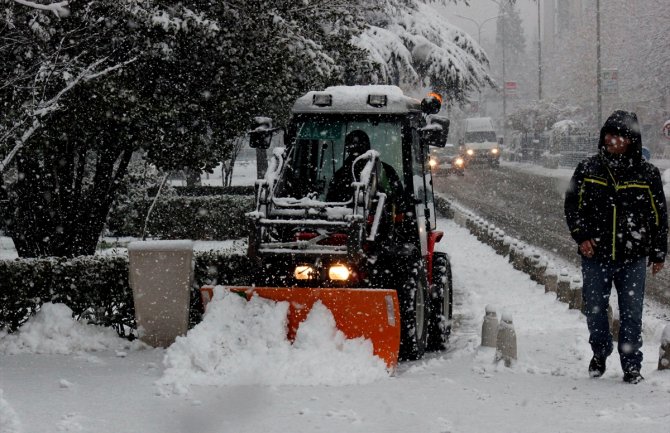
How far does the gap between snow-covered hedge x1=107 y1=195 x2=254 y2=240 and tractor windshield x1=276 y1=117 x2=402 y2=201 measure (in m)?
11.8

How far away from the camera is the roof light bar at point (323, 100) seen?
787 cm

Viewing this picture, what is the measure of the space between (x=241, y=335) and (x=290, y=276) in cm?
74

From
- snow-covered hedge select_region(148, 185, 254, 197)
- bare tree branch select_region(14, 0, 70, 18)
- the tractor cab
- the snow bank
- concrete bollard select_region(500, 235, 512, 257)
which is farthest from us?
snow-covered hedge select_region(148, 185, 254, 197)

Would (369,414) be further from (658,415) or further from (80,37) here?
(80,37)

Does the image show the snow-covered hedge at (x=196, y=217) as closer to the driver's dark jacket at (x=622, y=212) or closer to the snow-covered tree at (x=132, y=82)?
the snow-covered tree at (x=132, y=82)

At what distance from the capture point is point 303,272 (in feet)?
23.9

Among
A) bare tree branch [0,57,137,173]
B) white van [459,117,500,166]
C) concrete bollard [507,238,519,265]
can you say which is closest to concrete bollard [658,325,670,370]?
bare tree branch [0,57,137,173]

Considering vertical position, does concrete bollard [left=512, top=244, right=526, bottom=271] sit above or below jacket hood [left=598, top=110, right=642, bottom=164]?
below

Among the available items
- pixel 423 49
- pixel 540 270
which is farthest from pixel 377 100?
pixel 423 49

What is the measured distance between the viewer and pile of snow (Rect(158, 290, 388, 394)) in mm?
6621

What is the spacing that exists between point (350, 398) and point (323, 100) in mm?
2948

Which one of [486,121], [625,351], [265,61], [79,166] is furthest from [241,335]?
[486,121]

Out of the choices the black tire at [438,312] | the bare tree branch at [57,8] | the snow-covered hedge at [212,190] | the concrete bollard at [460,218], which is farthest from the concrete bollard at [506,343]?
the snow-covered hedge at [212,190]

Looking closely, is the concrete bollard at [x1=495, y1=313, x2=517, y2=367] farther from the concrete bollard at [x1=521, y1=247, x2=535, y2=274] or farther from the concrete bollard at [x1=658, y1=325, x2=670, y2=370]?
the concrete bollard at [x1=521, y1=247, x2=535, y2=274]
